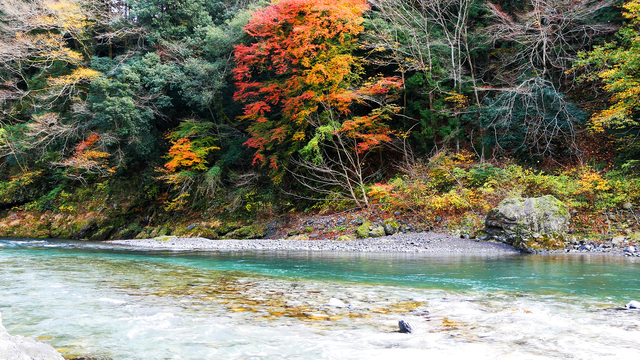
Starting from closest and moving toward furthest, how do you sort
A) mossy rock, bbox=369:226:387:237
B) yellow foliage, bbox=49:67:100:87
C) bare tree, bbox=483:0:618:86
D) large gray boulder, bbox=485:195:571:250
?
1. large gray boulder, bbox=485:195:571:250
2. mossy rock, bbox=369:226:387:237
3. bare tree, bbox=483:0:618:86
4. yellow foliage, bbox=49:67:100:87

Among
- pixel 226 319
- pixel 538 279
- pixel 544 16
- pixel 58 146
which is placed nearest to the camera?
pixel 226 319

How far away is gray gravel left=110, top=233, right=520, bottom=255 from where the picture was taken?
11141 millimetres

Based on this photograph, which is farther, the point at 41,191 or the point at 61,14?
the point at 41,191

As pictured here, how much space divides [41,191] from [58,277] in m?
21.2

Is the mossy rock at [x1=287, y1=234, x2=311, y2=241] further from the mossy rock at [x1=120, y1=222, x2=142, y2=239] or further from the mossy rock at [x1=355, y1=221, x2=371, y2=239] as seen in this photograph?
the mossy rock at [x1=120, y1=222, x2=142, y2=239]

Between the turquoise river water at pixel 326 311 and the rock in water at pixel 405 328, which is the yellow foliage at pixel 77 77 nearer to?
the turquoise river water at pixel 326 311

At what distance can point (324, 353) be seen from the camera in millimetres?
3057

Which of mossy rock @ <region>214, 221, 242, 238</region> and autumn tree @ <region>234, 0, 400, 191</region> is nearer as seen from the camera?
autumn tree @ <region>234, 0, 400, 191</region>

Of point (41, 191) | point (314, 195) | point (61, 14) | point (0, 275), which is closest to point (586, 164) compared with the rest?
point (314, 195)

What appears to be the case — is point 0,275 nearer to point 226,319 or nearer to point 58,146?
point 226,319

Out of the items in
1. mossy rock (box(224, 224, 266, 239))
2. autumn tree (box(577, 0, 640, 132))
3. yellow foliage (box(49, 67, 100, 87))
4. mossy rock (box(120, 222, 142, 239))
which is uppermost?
yellow foliage (box(49, 67, 100, 87))

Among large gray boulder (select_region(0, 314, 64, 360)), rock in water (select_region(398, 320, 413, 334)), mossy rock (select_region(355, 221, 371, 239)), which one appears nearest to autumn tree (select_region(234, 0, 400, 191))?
mossy rock (select_region(355, 221, 371, 239))

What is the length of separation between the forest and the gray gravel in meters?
1.40

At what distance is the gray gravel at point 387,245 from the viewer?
11.1m
